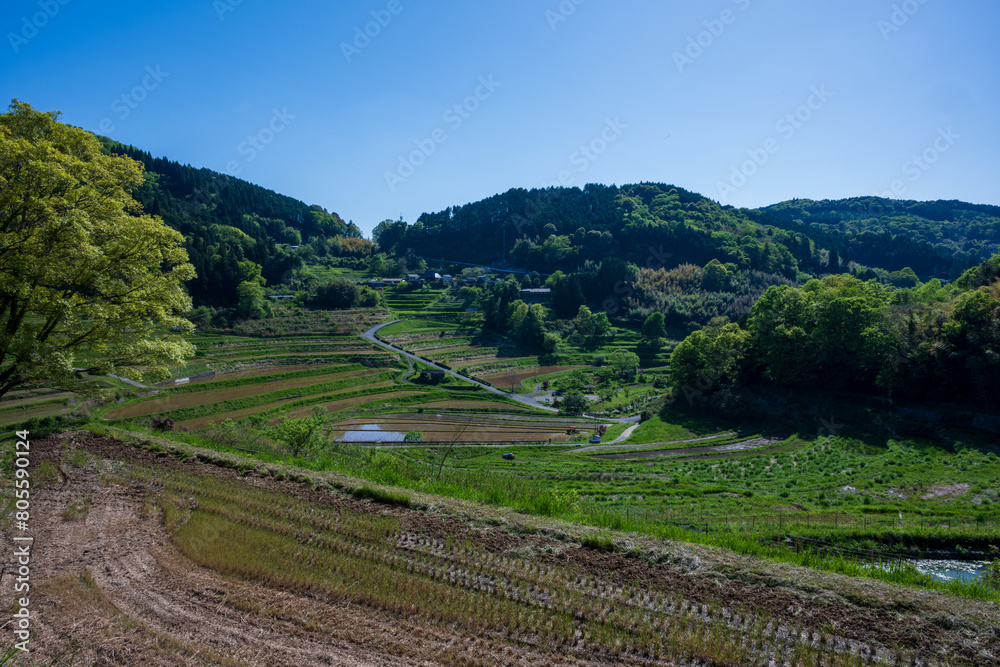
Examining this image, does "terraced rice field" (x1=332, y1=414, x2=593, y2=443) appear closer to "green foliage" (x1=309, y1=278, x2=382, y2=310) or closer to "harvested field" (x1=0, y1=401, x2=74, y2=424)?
"harvested field" (x1=0, y1=401, x2=74, y2=424)

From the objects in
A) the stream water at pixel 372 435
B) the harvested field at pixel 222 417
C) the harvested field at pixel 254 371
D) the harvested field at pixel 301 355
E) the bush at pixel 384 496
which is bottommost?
the stream water at pixel 372 435

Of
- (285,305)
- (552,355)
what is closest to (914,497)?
(552,355)

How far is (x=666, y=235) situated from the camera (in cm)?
13450

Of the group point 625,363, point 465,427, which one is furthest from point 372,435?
point 625,363

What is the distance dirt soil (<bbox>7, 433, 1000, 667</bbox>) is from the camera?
6297mm

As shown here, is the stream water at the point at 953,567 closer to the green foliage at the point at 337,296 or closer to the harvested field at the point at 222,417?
the harvested field at the point at 222,417

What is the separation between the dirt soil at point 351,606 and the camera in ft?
20.7

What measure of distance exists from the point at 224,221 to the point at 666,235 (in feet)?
398

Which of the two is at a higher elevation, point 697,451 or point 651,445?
point 697,451

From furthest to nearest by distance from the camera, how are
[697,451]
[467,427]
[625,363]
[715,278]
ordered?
[715,278]
[625,363]
[467,427]
[697,451]

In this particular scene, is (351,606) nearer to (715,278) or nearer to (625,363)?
A: (625,363)

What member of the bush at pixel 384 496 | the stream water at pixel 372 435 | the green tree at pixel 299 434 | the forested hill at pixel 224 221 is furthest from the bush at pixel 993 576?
the forested hill at pixel 224 221

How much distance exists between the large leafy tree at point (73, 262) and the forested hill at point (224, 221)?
56464 mm

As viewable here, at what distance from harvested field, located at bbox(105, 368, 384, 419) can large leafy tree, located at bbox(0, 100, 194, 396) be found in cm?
2959
